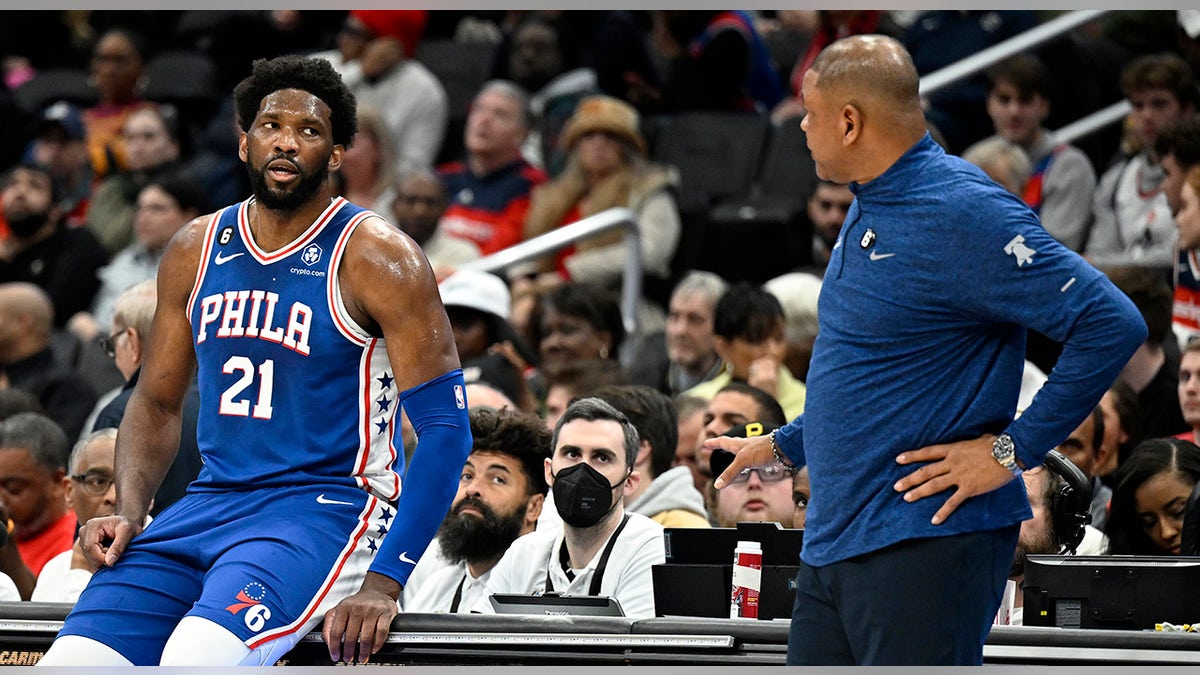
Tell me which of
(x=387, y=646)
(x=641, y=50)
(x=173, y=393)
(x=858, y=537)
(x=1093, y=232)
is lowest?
(x=387, y=646)

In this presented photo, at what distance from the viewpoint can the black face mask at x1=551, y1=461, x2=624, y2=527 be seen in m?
4.86

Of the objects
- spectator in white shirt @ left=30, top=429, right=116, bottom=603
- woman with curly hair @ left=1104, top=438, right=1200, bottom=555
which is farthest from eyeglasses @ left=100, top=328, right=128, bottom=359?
woman with curly hair @ left=1104, top=438, right=1200, bottom=555

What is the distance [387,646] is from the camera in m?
3.78

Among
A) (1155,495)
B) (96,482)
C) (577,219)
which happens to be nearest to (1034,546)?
(1155,495)

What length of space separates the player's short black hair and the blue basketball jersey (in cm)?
25

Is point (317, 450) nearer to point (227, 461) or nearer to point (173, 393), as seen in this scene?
point (227, 461)

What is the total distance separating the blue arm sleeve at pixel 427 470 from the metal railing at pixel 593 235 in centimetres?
451

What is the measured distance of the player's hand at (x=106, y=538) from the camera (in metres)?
3.92

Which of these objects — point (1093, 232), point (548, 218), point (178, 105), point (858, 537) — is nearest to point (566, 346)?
point (548, 218)

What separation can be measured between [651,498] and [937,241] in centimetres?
260

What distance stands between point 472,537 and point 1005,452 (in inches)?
99.0

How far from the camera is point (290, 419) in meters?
3.97

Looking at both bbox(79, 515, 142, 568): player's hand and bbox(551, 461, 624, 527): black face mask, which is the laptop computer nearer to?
bbox(551, 461, 624, 527): black face mask

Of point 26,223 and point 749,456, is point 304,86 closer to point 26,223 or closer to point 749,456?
point 749,456
